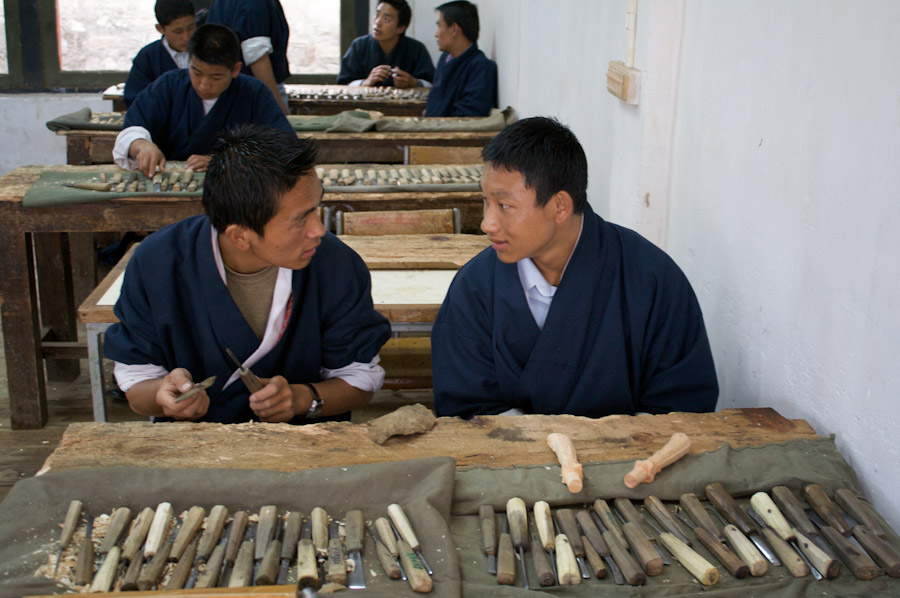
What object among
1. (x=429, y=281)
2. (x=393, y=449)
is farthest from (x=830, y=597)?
(x=429, y=281)

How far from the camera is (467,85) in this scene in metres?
6.55

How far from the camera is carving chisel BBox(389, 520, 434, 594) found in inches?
56.9

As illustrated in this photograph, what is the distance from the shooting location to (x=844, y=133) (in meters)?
1.84

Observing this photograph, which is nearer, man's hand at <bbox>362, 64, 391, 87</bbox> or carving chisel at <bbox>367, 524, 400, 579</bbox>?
carving chisel at <bbox>367, 524, 400, 579</bbox>

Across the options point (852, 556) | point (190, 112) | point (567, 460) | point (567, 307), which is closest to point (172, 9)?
point (190, 112)

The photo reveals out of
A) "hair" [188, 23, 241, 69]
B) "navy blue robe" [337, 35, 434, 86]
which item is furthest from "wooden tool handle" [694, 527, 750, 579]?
"navy blue robe" [337, 35, 434, 86]

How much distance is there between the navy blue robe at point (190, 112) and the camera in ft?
14.4

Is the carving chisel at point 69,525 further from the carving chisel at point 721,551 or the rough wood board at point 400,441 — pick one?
the carving chisel at point 721,551

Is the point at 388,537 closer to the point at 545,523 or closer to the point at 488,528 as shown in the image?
the point at 488,528

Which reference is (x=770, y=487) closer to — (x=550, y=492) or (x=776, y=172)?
(x=550, y=492)

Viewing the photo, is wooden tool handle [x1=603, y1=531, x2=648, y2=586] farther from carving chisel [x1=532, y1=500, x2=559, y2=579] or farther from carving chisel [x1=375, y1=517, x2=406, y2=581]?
carving chisel [x1=375, y1=517, x2=406, y2=581]

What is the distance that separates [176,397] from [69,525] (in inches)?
22.0

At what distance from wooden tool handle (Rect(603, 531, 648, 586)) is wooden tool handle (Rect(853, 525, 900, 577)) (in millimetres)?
394

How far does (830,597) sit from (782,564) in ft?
0.34
